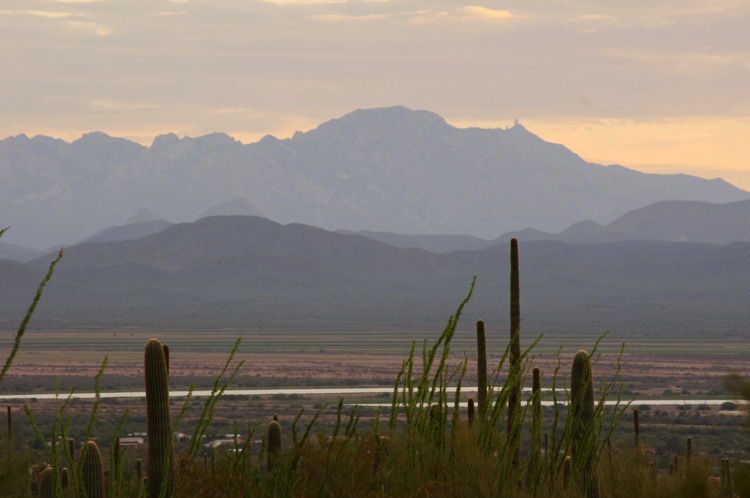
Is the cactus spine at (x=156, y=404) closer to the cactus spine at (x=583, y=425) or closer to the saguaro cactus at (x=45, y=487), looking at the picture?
the saguaro cactus at (x=45, y=487)

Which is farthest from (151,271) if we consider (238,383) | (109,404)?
(109,404)

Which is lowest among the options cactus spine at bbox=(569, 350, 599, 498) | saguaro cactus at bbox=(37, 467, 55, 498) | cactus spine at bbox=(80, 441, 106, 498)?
saguaro cactus at bbox=(37, 467, 55, 498)

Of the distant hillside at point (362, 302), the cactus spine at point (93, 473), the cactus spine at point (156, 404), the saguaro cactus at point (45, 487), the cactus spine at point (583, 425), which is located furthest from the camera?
the distant hillside at point (362, 302)

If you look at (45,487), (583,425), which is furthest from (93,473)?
(583,425)

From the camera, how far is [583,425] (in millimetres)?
8828

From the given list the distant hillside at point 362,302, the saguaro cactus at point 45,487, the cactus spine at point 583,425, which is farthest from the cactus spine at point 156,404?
the distant hillside at point 362,302

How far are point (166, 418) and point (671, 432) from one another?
45163 mm

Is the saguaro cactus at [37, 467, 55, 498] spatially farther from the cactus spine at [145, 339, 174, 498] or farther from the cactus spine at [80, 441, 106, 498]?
the cactus spine at [145, 339, 174, 498]

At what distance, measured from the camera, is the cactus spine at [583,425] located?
25.9ft

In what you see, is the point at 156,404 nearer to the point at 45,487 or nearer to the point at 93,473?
the point at 93,473

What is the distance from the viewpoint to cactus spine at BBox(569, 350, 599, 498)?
7896 millimetres

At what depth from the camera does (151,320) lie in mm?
160625

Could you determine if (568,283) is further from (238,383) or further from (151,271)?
(238,383)

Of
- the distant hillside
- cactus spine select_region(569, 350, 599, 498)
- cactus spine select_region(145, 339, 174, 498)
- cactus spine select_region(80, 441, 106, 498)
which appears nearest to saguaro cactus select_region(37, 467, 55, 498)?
cactus spine select_region(80, 441, 106, 498)
